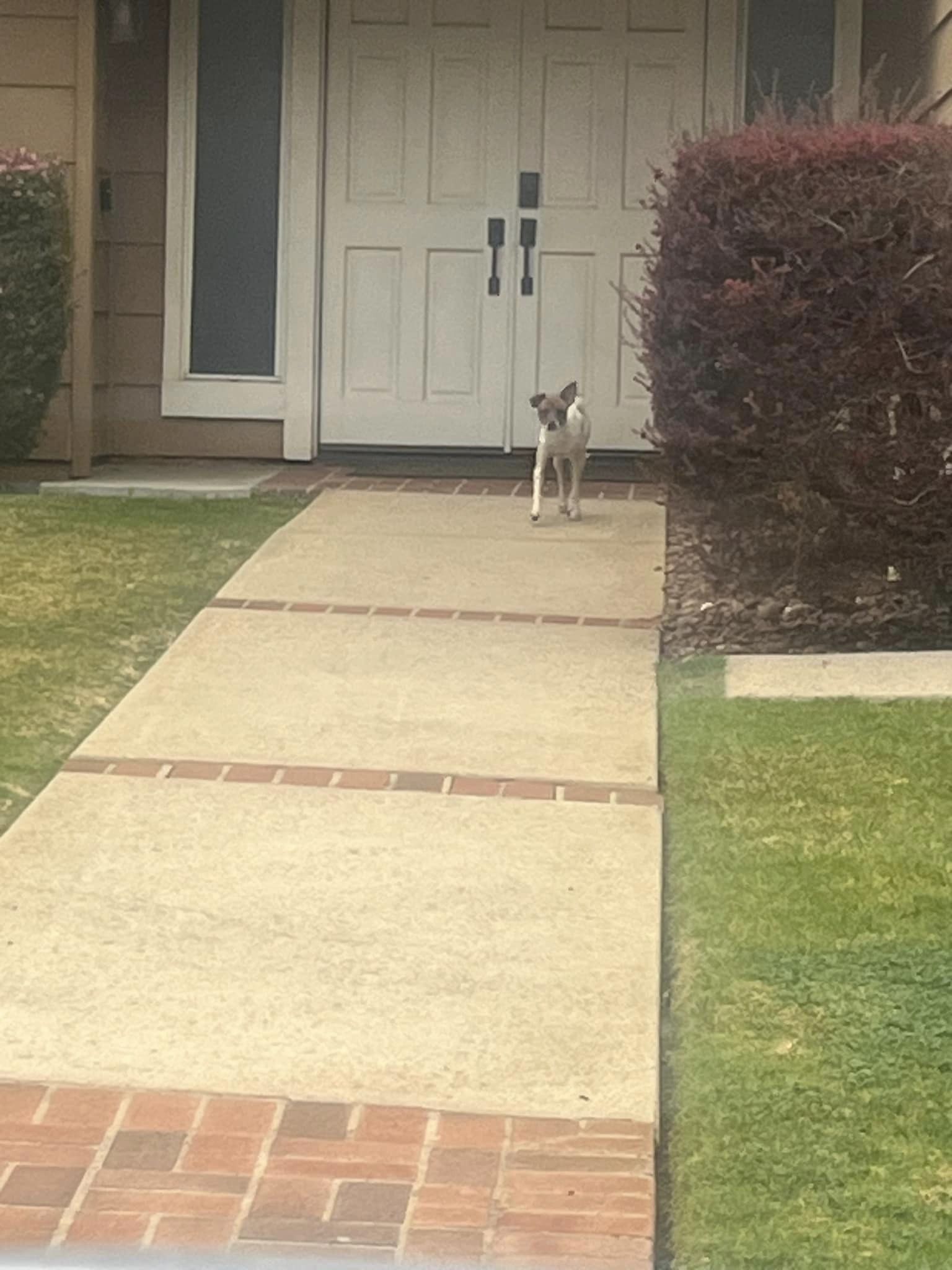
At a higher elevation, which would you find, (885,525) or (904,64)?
(904,64)

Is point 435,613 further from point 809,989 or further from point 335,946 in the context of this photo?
point 809,989

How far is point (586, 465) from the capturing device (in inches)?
451

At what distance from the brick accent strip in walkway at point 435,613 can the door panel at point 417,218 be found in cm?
387

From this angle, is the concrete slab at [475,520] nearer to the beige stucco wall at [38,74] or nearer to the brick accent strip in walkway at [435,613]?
the brick accent strip in walkway at [435,613]

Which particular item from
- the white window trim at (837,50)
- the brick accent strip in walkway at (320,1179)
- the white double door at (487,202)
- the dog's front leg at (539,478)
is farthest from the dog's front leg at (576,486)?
the brick accent strip in walkway at (320,1179)

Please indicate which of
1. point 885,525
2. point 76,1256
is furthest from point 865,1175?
point 885,525

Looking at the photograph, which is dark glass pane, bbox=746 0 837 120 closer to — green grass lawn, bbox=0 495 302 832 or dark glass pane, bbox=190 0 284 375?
dark glass pane, bbox=190 0 284 375

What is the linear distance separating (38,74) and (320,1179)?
26.7ft

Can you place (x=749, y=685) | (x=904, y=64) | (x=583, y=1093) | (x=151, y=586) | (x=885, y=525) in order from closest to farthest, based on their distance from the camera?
(x=583, y=1093)
(x=749, y=685)
(x=885, y=525)
(x=151, y=586)
(x=904, y=64)

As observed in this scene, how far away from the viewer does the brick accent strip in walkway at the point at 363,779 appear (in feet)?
18.6

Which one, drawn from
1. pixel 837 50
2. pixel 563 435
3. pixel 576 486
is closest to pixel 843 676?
pixel 576 486

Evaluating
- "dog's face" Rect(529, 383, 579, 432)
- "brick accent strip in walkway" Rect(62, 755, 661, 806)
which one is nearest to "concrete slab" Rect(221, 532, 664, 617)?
"dog's face" Rect(529, 383, 579, 432)

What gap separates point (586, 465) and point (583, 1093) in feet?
25.3

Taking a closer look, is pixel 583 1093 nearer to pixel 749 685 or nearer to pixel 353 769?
pixel 353 769
